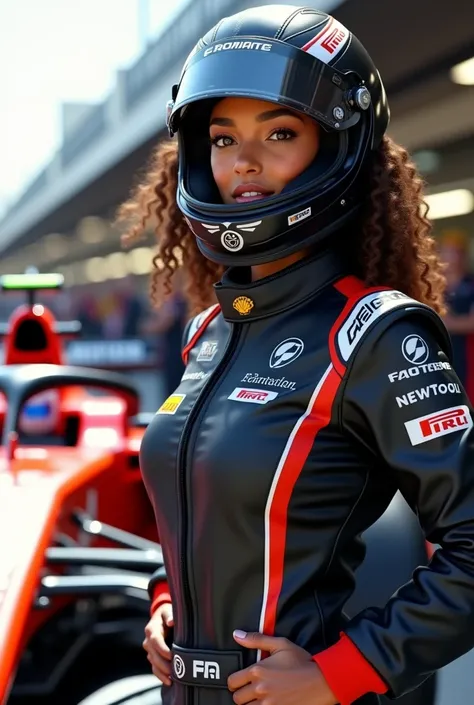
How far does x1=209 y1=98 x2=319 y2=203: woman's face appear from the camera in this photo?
1471 millimetres

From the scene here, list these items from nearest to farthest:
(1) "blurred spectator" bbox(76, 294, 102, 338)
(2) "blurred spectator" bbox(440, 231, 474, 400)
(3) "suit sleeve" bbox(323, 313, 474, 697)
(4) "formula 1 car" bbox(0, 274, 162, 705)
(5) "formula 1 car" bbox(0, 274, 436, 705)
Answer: (3) "suit sleeve" bbox(323, 313, 474, 697)
(5) "formula 1 car" bbox(0, 274, 436, 705)
(4) "formula 1 car" bbox(0, 274, 162, 705)
(2) "blurred spectator" bbox(440, 231, 474, 400)
(1) "blurred spectator" bbox(76, 294, 102, 338)

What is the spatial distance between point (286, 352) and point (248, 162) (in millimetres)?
287

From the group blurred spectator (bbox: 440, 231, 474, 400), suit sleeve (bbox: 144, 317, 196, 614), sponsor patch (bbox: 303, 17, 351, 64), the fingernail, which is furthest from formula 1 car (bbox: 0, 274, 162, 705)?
blurred spectator (bbox: 440, 231, 474, 400)

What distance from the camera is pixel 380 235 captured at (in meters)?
1.50

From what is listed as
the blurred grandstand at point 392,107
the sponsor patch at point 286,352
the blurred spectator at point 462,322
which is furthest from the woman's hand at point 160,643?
the blurred spectator at point 462,322

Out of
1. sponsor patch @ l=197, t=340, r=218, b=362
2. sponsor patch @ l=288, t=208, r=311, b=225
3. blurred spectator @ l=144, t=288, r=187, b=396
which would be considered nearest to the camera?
sponsor patch @ l=288, t=208, r=311, b=225

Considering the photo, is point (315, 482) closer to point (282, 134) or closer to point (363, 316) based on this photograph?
point (363, 316)

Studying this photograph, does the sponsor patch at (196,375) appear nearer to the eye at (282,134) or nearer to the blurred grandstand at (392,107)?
the eye at (282,134)

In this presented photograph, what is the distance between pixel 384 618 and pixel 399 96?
28.1 ft

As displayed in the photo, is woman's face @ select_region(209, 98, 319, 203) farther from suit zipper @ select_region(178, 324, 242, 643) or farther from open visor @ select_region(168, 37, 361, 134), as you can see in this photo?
suit zipper @ select_region(178, 324, 242, 643)

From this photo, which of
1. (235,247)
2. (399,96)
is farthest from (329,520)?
(399,96)

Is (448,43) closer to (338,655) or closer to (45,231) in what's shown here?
(338,655)

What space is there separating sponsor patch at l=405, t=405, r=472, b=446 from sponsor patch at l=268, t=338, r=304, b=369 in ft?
0.63

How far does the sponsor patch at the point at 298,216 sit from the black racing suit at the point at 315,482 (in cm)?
7
